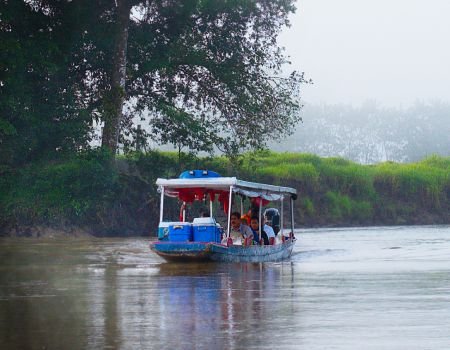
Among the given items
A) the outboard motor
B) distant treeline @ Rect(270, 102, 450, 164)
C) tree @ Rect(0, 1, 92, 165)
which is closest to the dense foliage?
tree @ Rect(0, 1, 92, 165)

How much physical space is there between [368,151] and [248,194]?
229 ft

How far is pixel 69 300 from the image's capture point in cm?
1148

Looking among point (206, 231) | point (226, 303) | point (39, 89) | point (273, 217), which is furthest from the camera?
point (39, 89)

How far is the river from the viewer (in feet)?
26.4

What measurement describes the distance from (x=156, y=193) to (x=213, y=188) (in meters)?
10.6

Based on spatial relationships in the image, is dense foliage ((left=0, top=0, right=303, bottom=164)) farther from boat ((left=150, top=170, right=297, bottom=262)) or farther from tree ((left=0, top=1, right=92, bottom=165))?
boat ((left=150, top=170, right=297, bottom=262))

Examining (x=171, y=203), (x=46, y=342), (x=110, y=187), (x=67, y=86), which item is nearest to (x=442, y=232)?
(x=171, y=203)

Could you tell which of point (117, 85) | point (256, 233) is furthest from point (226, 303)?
point (117, 85)

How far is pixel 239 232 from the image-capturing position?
64.8 ft

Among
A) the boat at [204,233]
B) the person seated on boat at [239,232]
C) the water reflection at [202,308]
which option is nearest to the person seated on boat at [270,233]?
the boat at [204,233]

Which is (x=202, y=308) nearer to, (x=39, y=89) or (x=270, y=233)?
(x=270, y=233)

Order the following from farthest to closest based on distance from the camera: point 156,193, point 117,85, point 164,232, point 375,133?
1. point 375,133
2. point 156,193
3. point 117,85
4. point 164,232

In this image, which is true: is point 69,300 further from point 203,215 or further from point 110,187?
point 110,187

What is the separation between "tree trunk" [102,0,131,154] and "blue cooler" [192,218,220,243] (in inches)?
388
